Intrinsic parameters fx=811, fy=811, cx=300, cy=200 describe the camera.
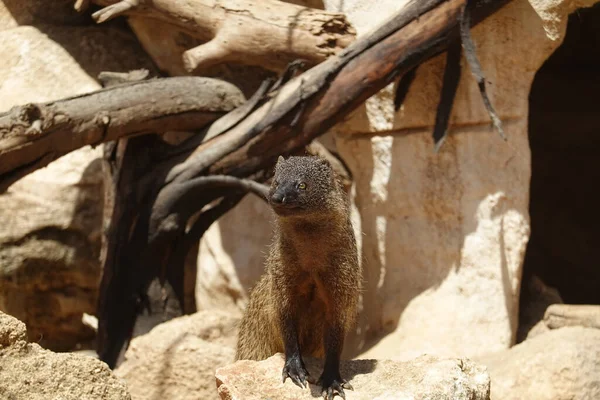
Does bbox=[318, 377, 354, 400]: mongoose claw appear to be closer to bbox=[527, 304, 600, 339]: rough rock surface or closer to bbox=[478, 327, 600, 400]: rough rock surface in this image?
bbox=[478, 327, 600, 400]: rough rock surface

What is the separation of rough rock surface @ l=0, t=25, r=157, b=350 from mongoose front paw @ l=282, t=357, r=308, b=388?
9.03 ft

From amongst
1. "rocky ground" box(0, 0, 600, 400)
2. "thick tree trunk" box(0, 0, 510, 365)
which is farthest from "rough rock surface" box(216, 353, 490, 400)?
"thick tree trunk" box(0, 0, 510, 365)

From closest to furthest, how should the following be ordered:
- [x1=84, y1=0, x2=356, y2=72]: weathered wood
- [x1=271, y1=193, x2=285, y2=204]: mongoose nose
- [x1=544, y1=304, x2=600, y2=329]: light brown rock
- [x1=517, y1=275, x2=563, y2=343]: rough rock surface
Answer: [x1=271, y1=193, x2=285, y2=204]: mongoose nose, [x1=544, y1=304, x2=600, y2=329]: light brown rock, [x1=84, y1=0, x2=356, y2=72]: weathered wood, [x1=517, y1=275, x2=563, y2=343]: rough rock surface

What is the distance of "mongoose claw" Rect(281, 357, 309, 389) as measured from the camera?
2926mm

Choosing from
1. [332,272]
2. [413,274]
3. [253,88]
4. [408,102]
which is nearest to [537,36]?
[408,102]

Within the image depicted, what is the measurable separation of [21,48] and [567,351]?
4.06m

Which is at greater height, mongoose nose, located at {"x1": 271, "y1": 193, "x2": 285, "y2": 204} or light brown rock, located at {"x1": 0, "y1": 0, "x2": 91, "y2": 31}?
mongoose nose, located at {"x1": 271, "y1": 193, "x2": 285, "y2": 204}

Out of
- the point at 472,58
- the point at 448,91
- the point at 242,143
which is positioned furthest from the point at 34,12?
the point at 472,58

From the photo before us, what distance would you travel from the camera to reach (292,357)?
2984 millimetres

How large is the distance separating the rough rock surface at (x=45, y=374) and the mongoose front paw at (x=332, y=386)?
685 millimetres

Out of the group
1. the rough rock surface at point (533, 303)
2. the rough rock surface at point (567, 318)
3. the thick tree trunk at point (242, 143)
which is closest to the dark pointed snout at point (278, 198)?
the thick tree trunk at point (242, 143)

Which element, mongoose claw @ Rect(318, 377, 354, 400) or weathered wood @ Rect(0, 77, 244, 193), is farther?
weathered wood @ Rect(0, 77, 244, 193)

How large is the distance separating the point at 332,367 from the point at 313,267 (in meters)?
0.37

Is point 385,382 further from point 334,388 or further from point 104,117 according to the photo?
point 104,117
